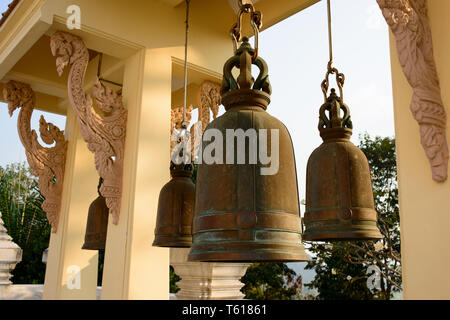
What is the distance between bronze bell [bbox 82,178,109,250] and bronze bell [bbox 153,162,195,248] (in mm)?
1109

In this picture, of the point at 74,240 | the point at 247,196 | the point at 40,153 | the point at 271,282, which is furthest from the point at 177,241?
the point at 271,282

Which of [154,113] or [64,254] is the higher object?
[154,113]

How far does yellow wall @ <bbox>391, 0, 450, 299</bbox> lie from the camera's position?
1678mm

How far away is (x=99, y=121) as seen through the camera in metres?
3.29

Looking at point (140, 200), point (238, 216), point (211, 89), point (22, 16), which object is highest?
point (22, 16)

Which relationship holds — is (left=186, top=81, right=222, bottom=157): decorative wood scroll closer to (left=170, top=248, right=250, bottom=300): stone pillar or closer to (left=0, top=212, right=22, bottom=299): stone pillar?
(left=170, top=248, right=250, bottom=300): stone pillar

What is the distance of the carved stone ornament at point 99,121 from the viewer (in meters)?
3.20

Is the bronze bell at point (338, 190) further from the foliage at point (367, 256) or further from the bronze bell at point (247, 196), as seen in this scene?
the foliage at point (367, 256)

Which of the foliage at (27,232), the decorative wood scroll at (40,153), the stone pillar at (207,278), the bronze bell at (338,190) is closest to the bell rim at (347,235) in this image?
the bronze bell at (338,190)

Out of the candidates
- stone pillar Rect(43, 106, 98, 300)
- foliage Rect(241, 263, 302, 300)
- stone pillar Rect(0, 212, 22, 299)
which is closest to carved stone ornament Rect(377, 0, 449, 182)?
stone pillar Rect(43, 106, 98, 300)

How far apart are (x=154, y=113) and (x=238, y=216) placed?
2475 millimetres

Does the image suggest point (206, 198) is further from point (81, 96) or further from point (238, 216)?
point (81, 96)

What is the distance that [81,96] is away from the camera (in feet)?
10.9
